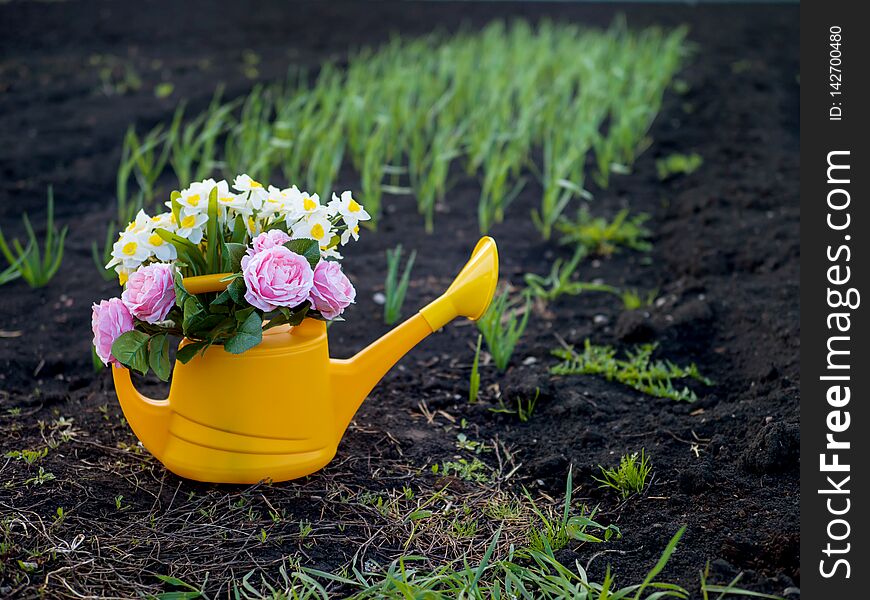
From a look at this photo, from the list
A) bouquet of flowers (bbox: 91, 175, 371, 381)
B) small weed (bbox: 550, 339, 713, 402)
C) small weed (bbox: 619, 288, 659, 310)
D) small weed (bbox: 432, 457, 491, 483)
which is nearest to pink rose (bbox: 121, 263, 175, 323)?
bouquet of flowers (bbox: 91, 175, 371, 381)

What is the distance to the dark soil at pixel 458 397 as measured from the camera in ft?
4.67

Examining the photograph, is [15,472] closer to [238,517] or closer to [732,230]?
[238,517]

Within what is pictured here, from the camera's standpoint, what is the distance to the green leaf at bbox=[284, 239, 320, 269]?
1478 mm

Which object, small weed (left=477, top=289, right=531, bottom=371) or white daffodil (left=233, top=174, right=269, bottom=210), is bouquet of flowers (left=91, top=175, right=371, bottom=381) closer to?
white daffodil (left=233, top=174, right=269, bottom=210)

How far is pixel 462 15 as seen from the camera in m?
6.93

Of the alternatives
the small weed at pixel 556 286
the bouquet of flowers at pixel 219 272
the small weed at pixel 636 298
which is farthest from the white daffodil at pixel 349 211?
the small weed at pixel 636 298

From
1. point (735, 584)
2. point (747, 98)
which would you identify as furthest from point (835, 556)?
point (747, 98)

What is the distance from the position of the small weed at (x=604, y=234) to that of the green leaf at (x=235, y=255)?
62.1 inches

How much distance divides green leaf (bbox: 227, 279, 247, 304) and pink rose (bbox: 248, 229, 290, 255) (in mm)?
53

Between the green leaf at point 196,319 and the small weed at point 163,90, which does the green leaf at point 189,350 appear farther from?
the small weed at point 163,90

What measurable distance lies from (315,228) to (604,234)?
62.7 inches

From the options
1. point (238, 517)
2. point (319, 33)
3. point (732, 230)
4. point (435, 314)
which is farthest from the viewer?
point (319, 33)

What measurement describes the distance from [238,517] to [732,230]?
1989mm

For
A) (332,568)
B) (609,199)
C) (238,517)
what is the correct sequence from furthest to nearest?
(609,199)
(238,517)
(332,568)
